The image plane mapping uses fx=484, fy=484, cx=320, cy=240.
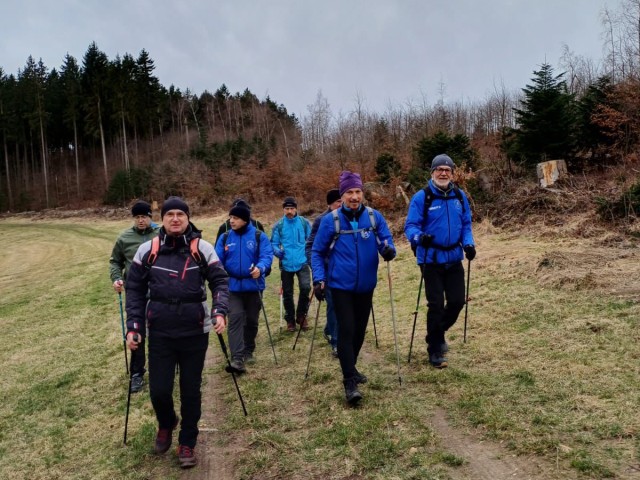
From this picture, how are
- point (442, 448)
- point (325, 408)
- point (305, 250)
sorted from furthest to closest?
point (305, 250)
point (325, 408)
point (442, 448)

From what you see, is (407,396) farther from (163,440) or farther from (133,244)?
(133,244)

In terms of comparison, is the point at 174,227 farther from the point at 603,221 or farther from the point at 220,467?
the point at 603,221

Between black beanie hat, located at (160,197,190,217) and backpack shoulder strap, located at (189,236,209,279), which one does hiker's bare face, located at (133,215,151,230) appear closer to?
black beanie hat, located at (160,197,190,217)

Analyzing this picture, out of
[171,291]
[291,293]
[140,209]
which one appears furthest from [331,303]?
[171,291]

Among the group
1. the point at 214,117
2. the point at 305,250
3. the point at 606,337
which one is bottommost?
the point at 606,337

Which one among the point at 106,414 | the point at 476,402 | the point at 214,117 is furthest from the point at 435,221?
the point at 214,117

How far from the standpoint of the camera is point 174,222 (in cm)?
425

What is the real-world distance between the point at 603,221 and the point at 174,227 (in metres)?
11.0

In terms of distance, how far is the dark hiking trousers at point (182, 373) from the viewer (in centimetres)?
427

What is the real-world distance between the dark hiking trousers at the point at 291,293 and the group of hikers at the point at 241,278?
119 centimetres

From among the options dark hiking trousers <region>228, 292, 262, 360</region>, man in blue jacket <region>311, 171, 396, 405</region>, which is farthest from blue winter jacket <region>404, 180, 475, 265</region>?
dark hiking trousers <region>228, 292, 262, 360</region>

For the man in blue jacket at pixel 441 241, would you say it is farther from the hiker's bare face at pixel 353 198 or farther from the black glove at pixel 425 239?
the hiker's bare face at pixel 353 198

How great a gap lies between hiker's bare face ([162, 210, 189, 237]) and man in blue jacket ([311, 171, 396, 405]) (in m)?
1.49

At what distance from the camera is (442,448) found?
13.3ft
